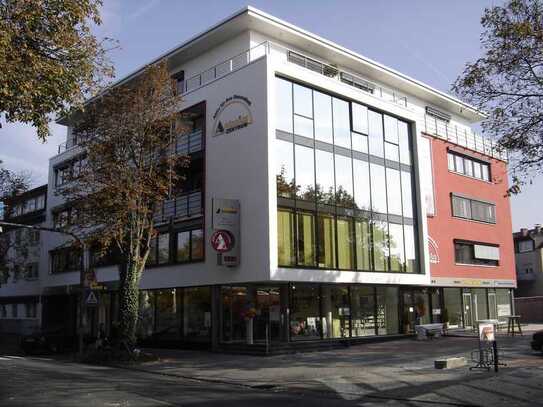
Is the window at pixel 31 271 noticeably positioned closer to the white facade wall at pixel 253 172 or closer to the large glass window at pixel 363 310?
the white facade wall at pixel 253 172

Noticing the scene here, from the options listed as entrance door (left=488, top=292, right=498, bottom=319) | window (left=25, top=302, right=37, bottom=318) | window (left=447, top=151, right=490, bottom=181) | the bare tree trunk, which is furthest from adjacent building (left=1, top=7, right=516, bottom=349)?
window (left=25, top=302, right=37, bottom=318)

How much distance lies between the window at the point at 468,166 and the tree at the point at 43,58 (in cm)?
2802

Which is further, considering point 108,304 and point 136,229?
point 108,304

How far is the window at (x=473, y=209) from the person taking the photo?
35.5 metres

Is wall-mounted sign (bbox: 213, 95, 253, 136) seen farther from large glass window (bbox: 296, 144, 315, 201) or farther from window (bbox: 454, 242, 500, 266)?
window (bbox: 454, 242, 500, 266)

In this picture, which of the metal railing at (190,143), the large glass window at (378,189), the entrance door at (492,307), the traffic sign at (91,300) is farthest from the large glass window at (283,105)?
the entrance door at (492,307)

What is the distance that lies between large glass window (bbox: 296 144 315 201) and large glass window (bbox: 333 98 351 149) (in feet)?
6.86

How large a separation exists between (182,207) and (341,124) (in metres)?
8.56

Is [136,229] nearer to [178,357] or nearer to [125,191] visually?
[125,191]

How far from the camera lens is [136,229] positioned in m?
23.4

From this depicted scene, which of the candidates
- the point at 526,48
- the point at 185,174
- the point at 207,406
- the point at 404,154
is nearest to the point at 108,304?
the point at 185,174

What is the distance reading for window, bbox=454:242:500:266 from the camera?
3531 centimetres

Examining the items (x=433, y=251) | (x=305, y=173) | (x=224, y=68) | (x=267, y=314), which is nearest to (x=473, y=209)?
(x=433, y=251)

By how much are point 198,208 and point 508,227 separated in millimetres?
23582
